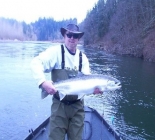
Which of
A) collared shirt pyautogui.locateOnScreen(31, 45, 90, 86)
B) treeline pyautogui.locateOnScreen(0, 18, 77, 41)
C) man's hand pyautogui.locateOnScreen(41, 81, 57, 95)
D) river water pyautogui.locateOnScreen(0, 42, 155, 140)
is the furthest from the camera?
treeline pyautogui.locateOnScreen(0, 18, 77, 41)

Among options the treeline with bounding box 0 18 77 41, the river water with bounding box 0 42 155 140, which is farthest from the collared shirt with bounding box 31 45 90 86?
the treeline with bounding box 0 18 77 41

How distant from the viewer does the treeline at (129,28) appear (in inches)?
1602

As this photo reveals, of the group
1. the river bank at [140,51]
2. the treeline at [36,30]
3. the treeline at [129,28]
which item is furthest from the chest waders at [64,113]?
the treeline at [36,30]

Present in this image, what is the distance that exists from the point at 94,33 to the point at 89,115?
7743cm

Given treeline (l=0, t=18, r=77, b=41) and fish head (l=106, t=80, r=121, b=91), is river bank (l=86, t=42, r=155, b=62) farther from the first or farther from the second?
treeline (l=0, t=18, r=77, b=41)

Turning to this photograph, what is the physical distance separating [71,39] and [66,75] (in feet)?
2.09

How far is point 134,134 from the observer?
10180 millimetres

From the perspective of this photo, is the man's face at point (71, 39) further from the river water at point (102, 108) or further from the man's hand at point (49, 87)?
the river water at point (102, 108)

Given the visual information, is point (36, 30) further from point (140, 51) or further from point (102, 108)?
point (102, 108)

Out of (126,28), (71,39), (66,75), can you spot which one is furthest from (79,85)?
(126,28)

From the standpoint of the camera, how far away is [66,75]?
4.21m

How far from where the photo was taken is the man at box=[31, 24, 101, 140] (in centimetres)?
415

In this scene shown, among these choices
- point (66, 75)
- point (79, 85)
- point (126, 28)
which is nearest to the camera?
point (79, 85)

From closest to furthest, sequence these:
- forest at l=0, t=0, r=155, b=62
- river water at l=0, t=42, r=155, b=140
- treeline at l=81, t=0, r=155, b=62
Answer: river water at l=0, t=42, r=155, b=140 → treeline at l=81, t=0, r=155, b=62 → forest at l=0, t=0, r=155, b=62
